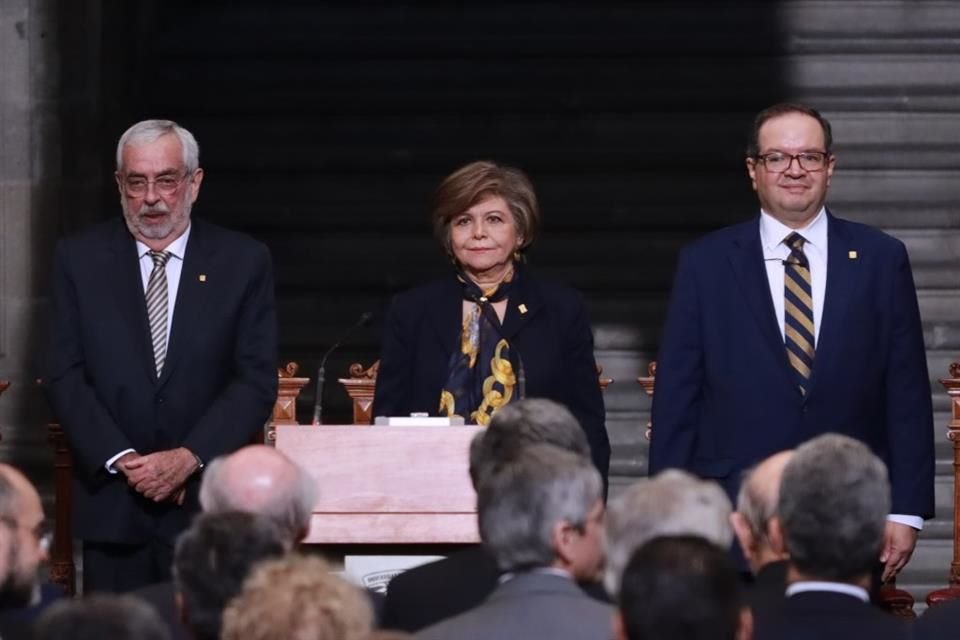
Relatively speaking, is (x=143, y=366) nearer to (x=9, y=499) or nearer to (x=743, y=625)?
(x=9, y=499)

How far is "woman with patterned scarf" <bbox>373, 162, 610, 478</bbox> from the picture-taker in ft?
19.7

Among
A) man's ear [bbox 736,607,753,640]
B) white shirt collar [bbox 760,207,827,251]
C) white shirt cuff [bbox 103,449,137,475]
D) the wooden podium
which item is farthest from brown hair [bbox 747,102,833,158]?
man's ear [bbox 736,607,753,640]

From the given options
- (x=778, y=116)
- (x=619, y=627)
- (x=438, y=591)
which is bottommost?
(x=438, y=591)

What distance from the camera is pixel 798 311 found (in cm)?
581

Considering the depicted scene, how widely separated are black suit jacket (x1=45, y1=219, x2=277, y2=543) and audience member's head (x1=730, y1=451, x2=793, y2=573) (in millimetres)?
1829

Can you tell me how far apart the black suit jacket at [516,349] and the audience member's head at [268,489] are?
1.73 meters

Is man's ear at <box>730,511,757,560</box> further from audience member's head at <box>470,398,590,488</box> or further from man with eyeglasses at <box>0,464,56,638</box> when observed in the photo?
man with eyeglasses at <box>0,464,56,638</box>

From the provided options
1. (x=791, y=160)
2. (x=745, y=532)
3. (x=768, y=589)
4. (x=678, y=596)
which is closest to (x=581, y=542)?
(x=768, y=589)

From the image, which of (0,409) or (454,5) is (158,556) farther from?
(454,5)

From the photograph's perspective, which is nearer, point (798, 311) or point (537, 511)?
point (537, 511)

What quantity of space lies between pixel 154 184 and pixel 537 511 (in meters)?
2.21

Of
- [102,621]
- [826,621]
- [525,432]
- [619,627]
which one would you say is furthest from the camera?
[525,432]

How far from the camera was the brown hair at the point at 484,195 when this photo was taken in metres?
6.04

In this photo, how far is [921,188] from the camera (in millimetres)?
10141
